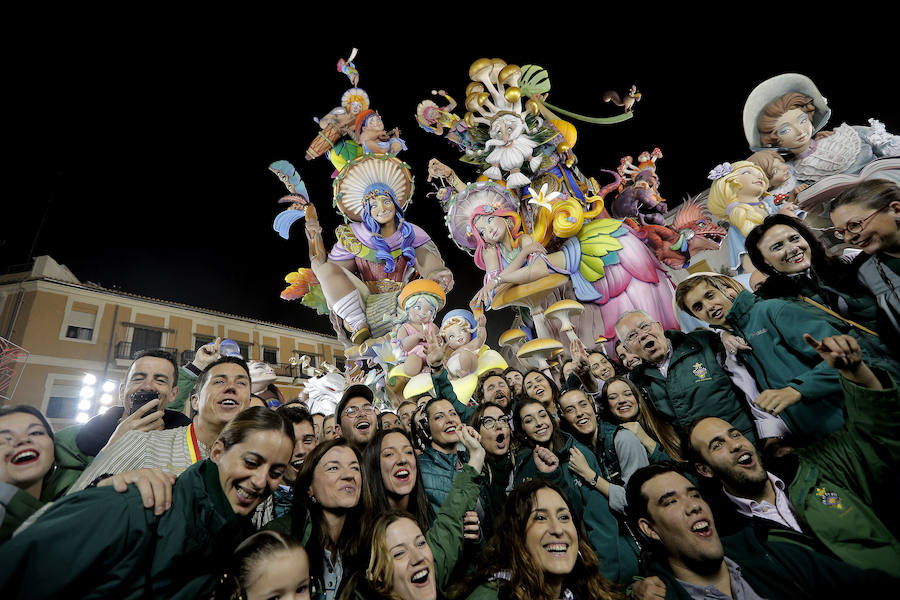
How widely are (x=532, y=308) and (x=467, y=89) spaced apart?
3.27m

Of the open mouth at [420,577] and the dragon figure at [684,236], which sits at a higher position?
the dragon figure at [684,236]

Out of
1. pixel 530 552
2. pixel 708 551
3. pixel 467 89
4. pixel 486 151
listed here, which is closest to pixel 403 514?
pixel 530 552

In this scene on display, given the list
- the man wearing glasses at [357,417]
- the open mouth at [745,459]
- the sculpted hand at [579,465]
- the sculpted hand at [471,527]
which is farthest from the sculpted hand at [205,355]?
the open mouth at [745,459]

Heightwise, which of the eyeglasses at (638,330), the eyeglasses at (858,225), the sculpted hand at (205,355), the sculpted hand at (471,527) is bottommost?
the sculpted hand at (471,527)

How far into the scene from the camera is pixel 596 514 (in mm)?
2188

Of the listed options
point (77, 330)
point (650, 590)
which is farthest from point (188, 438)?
point (77, 330)

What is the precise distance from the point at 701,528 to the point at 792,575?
314 mm

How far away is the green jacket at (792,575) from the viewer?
4.81ft

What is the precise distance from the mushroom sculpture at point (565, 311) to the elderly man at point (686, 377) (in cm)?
180

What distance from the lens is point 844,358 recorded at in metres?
1.57

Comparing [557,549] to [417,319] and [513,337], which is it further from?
[513,337]

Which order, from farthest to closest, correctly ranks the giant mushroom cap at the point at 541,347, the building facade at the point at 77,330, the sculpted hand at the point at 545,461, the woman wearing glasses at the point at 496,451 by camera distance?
the building facade at the point at 77,330 → the giant mushroom cap at the point at 541,347 → the woman wearing glasses at the point at 496,451 → the sculpted hand at the point at 545,461

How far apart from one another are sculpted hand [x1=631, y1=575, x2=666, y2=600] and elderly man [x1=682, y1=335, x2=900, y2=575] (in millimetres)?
508

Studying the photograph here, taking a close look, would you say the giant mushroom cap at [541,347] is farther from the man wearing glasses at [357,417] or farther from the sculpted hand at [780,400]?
the sculpted hand at [780,400]
